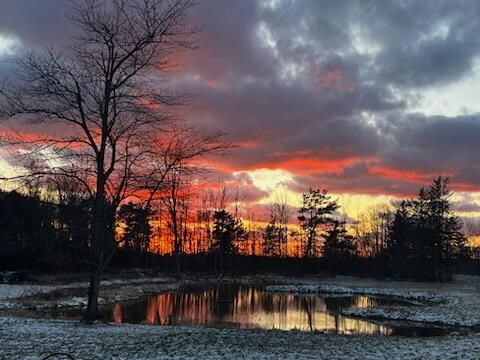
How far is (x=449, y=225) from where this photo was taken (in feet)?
220

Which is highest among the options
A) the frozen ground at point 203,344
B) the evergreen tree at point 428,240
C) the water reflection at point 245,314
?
the evergreen tree at point 428,240

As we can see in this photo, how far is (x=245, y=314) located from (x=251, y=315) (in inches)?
16.5

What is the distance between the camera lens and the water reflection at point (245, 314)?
75.5ft

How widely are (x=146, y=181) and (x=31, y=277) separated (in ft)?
99.8

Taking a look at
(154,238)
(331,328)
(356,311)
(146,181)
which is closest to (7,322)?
(146,181)

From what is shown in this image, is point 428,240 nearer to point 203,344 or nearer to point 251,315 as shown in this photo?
point 251,315

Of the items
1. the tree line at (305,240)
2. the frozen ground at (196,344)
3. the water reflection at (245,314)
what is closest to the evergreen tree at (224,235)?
the tree line at (305,240)

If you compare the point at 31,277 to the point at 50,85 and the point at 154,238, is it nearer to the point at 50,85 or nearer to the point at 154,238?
the point at 50,85

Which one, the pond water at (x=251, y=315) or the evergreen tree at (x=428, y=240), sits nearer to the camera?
the pond water at (x=251, y=315)

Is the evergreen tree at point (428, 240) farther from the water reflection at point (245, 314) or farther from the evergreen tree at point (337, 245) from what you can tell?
the water reflection at point (245, 314)

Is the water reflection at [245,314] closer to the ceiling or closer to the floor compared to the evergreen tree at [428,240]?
closer to the floor

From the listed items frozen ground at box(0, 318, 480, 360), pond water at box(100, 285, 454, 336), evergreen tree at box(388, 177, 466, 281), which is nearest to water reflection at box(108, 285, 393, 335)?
pond water at box(100, 285, 454, 336)

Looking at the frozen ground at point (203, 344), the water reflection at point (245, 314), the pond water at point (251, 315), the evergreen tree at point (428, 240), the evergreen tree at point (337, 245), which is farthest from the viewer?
A: the evergreen tree at point (337, 245)

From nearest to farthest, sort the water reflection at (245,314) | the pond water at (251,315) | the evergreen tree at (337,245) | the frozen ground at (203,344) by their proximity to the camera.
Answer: the frozen ground at (203,344) < the pond water at (251,315) < the water reflection at (245,314) < the evergreen tree at (337,245)
